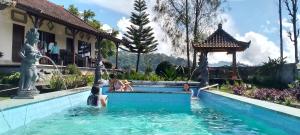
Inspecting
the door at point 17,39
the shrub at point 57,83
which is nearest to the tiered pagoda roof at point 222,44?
the door at point 17,39

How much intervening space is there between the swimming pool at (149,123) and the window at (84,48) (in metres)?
16.6

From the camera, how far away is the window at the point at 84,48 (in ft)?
93.6

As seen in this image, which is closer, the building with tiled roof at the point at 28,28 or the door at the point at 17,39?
the building with tiled roof at the point at 28,28

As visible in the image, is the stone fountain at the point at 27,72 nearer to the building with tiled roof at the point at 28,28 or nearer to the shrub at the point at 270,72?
the building with tiled roof at the point at 28,28

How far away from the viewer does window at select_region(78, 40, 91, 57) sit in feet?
93.6

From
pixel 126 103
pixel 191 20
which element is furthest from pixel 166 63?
pixel 126 103

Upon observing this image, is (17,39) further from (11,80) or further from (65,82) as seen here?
(11,80)

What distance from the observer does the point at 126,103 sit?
577 inches

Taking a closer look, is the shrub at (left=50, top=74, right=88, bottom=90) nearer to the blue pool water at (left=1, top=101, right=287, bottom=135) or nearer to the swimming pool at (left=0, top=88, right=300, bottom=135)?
the swimming pool at (left=0, top=88, right=300, bottom=135)

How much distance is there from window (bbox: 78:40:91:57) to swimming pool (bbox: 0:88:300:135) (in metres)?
16.6

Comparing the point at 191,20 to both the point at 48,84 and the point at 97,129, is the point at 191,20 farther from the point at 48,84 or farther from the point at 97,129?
the point at 97,129

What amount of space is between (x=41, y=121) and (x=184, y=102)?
664 cm

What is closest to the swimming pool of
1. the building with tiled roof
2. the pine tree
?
the building with tiled roof

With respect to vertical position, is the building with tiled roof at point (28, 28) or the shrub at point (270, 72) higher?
the building with tiled roof at point (28, 28)
